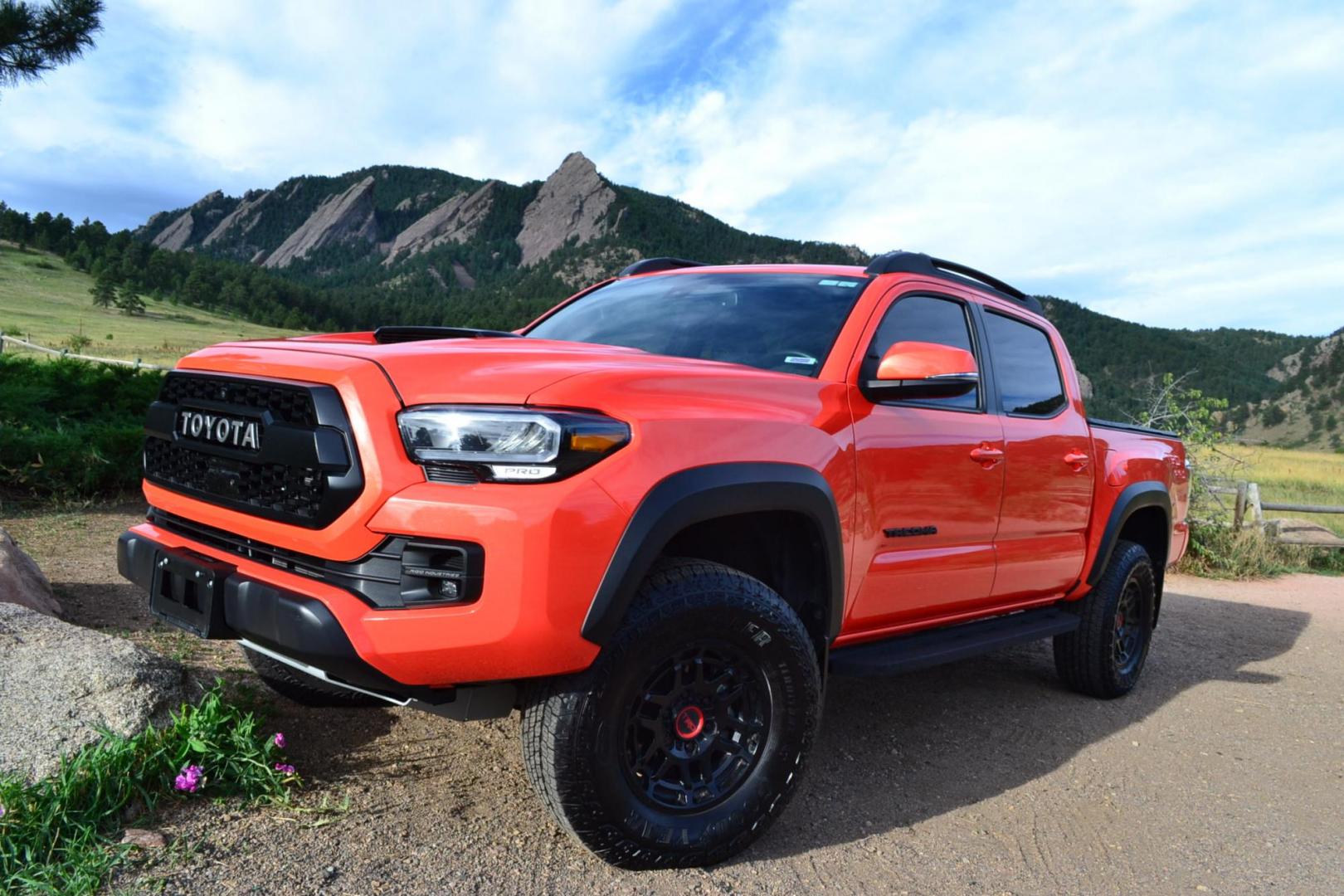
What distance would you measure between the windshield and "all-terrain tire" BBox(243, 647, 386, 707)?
159 centimetres

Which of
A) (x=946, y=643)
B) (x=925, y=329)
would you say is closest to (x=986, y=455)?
(x=925, y=329)

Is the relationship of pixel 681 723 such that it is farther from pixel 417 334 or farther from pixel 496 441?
pixel 417 334

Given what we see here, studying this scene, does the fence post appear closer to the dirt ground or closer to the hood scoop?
the dirt ground

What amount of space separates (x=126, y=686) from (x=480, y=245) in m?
144

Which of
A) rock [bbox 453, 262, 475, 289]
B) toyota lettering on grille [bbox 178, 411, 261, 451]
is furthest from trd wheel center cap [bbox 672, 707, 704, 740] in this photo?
rock [bbox 453, 262, 475, 289]

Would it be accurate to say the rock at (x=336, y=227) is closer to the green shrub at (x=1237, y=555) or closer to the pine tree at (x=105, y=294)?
the pine tree at (x=105, y=294)

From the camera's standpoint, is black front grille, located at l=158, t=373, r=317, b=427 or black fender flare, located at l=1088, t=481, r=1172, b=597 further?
black fender flare, located at l=1088, t=481, r=1172, b=597

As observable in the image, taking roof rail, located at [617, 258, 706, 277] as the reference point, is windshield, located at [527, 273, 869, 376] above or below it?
below

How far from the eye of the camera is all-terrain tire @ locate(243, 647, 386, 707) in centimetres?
320

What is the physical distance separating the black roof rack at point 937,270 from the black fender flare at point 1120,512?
3.36 ft

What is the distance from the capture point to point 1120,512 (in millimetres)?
4555

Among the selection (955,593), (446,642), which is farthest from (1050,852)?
(446,642)

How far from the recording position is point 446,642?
214 centimetres

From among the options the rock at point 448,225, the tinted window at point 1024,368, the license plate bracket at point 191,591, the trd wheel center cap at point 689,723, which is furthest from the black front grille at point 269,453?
the rock at point 448,225
